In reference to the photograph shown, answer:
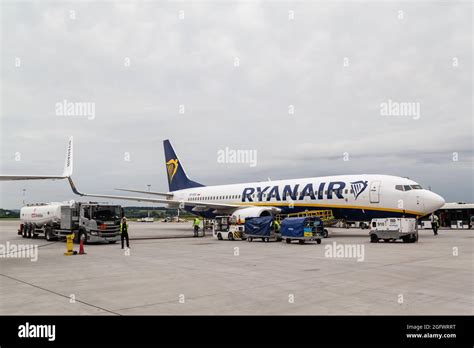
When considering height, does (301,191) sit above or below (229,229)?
above

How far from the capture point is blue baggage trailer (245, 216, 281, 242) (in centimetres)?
2992

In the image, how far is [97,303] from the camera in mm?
9672

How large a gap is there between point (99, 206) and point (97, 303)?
64.3 ft

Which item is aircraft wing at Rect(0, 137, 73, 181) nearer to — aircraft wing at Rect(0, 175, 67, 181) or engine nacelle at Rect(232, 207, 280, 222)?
aircraft wing at Rect(0, 175, 67, 181)

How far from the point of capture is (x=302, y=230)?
88.2ft

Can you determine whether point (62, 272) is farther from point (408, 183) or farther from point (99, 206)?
point (408, 183)

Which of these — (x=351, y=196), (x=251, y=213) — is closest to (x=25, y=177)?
(x=251, y=213)

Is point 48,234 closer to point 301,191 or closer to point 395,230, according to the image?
point 301,191

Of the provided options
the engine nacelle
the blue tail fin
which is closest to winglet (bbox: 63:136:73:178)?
the engine nacelle

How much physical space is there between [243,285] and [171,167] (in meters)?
41.7

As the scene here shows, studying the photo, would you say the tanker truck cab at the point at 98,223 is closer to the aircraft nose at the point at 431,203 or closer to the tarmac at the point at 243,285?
the tarmac at the point at 243,285

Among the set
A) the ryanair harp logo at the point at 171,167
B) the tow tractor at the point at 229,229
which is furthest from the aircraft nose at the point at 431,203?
the ryanair harp logo at the point at 171,167

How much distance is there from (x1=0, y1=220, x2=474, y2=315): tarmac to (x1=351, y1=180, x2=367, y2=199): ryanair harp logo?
39.3 feet
